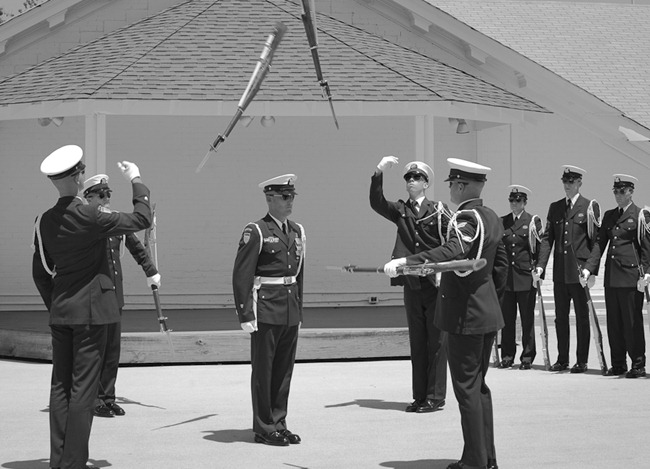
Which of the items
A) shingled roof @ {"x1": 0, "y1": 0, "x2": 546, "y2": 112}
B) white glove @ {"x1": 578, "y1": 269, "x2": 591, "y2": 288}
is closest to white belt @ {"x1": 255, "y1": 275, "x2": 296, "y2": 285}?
white glove @ {"x1": 578, "y1": 269, "x2": 591, "y2": 288}

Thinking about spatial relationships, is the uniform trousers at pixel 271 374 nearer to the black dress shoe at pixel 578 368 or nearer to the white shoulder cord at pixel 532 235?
the black dress shoe at pixel 578 368

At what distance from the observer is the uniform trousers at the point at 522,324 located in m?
12.1

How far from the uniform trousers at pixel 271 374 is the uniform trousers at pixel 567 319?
4.31 metres

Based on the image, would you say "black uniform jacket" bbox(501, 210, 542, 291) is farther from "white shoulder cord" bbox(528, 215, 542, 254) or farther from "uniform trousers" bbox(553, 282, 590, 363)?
"uniform trousers" bbox(553, 282, 590, 363)

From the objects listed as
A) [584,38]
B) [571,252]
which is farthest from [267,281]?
[584,38]

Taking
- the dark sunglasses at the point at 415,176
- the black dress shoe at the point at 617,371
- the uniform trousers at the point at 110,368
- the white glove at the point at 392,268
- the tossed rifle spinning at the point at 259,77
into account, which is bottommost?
the black dress shoe at the point at 617,371

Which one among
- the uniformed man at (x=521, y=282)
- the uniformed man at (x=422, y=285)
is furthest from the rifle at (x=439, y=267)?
the uniformed man at (x=521, y=282)

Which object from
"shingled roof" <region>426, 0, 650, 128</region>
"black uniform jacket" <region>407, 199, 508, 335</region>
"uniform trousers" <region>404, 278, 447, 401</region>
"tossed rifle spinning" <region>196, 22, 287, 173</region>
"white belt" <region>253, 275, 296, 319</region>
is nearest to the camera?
"black uniform jacket" <region>407, 199, 508, 335</region>

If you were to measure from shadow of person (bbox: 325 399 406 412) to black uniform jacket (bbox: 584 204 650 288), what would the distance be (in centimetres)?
279

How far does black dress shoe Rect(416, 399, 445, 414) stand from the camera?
30.9 feet

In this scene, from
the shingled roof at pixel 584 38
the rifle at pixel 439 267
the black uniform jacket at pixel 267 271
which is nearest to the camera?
the rifle at pixel 439 267

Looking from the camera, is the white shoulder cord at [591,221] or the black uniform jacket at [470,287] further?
the white shoulder cord at [591,221]

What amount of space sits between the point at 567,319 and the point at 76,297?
6.34 meters

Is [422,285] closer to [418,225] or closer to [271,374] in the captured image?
[418,225]
